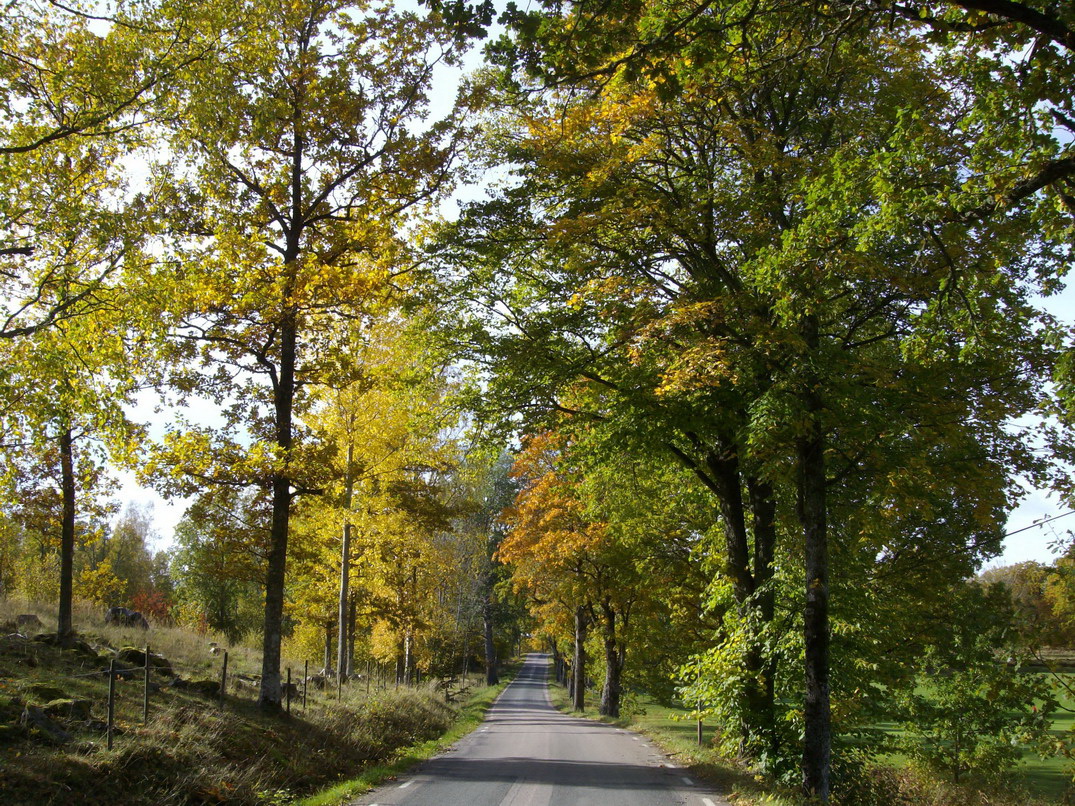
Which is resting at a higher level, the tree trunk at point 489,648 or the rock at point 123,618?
the rock at point 123,618

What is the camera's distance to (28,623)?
14742 mm

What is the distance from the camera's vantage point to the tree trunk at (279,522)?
42.2ft

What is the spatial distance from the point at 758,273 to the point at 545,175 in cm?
505

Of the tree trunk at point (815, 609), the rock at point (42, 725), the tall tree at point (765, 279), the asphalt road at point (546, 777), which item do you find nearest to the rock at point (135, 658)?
the rock at point (42, 725)

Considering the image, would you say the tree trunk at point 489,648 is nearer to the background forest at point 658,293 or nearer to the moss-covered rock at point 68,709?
the background forest at point 658,293

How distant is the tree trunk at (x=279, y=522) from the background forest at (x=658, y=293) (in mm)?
60

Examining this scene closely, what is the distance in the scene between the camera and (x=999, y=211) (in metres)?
6.11

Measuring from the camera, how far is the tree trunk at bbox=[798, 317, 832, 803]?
31.1ft

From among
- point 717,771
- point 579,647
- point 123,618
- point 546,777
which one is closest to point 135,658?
point 546,777

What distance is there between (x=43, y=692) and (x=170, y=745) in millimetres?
1979

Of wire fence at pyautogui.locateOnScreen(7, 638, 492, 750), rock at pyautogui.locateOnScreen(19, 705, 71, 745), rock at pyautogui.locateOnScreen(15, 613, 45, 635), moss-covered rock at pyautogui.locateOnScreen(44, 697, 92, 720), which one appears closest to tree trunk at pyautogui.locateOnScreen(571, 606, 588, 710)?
wire fence at pyautogui.locateOnScreen(7, 638, 492, 750)

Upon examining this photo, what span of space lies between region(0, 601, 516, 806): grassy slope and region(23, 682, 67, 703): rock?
0.02 meters

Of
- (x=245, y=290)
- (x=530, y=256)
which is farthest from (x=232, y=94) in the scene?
(x=530, y=256)

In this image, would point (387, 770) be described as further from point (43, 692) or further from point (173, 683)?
point (43, 692)
